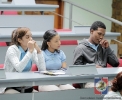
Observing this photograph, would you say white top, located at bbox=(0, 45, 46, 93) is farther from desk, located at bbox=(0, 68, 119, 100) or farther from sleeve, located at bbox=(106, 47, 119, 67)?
sleeve, located at bbox=(106, 47, 119, 67)

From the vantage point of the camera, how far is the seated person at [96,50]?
3.97m

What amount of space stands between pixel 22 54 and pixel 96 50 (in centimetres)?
78

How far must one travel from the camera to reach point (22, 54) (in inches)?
144

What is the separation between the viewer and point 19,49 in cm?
365

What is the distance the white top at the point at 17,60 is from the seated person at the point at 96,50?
1.34ft

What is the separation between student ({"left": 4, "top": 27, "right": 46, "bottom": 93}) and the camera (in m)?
3.50

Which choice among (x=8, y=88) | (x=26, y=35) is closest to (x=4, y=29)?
(x=26, y=35)

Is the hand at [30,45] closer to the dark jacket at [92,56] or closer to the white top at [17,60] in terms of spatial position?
the white top at [17,60]

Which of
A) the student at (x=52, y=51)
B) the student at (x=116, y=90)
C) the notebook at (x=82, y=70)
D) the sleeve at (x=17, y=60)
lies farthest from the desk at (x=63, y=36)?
the student at (x=116, y=90)

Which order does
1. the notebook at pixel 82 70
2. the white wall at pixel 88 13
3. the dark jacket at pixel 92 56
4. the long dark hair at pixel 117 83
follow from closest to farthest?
the long dark hair at pixel 117 83 → the notebook at pixel 82 70 → the dark jacket at pixel 92 56 → the white wall at pixel 88 13

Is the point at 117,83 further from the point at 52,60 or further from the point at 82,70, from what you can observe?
the point at 52,60

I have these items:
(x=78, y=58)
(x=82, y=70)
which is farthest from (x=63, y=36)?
(x=82, y=70)

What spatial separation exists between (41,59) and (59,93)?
0.54 m

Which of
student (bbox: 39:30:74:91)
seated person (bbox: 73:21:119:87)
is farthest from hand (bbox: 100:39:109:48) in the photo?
student (bbox: 39:30:74:91)
